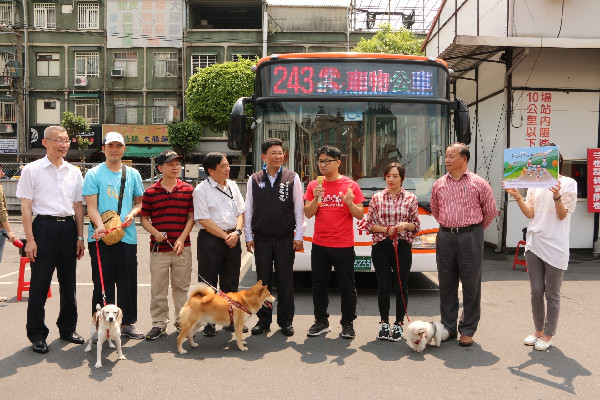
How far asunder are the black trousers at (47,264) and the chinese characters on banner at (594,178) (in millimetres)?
10550

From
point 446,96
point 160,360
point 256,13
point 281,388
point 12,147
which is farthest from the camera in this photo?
point 256,13

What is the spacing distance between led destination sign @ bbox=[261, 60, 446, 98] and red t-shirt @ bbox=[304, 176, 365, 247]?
1.96 metres

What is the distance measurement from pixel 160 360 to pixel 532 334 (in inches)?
151

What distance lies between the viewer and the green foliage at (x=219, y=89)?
98.1 feet

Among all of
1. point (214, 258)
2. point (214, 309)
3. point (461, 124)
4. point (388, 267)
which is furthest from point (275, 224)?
point (461, 124)

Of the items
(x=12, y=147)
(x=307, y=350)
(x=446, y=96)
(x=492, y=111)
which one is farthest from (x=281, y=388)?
(x=12, y=147)

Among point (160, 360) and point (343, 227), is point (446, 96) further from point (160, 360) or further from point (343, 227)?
point (160, 360)

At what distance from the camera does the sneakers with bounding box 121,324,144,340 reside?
5.36 metres

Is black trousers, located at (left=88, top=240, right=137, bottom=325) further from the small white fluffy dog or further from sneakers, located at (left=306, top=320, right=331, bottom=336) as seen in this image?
the small white fluffy dog

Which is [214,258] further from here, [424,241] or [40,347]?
[424,241]

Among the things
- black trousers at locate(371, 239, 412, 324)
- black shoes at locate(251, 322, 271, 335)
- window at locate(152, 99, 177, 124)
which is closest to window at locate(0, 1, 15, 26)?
window at locate(152, 99, 177, 124)

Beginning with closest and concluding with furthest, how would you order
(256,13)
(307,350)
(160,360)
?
(160,360) < (307,350) < (256,13)

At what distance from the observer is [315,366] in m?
4.61

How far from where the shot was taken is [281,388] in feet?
13.4
